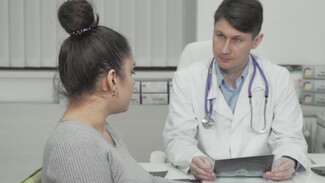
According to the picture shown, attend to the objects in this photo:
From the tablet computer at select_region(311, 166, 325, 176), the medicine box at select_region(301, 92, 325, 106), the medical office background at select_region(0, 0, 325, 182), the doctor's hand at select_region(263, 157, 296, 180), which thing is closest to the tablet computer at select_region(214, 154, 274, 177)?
the doctor's hand at select_region(263, 157, 296, 180)

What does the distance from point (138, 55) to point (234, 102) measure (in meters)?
1.12

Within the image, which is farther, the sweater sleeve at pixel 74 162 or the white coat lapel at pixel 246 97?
the white coat lapel at pixel 246 97

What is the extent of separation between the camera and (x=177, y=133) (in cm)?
189

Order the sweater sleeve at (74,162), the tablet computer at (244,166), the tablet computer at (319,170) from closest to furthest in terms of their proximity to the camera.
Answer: the sweater sleeve at (74,162) → the tablet computer at (244,166) → the tablet computer at (319,170)

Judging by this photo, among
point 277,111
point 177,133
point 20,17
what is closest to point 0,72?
point 20,17

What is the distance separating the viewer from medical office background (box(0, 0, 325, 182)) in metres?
2.72

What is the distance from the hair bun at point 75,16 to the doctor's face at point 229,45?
78 cm

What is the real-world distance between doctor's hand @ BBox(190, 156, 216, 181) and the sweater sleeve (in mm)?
587

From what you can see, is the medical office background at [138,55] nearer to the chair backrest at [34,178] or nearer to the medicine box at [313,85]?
the medicine box at [313,85]

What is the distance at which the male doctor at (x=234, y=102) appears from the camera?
72.2 inches

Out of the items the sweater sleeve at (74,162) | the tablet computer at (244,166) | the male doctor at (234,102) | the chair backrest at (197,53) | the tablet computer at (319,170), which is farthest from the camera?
the chair backrest at (197,53)

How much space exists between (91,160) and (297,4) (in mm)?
2027

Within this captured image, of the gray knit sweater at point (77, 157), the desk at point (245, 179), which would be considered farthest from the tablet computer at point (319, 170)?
the gray knit sweater at point (77, 157)

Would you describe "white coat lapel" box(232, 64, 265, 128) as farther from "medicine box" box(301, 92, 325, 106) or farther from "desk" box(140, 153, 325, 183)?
"medicine box" box(301, 92, 325, 106)
